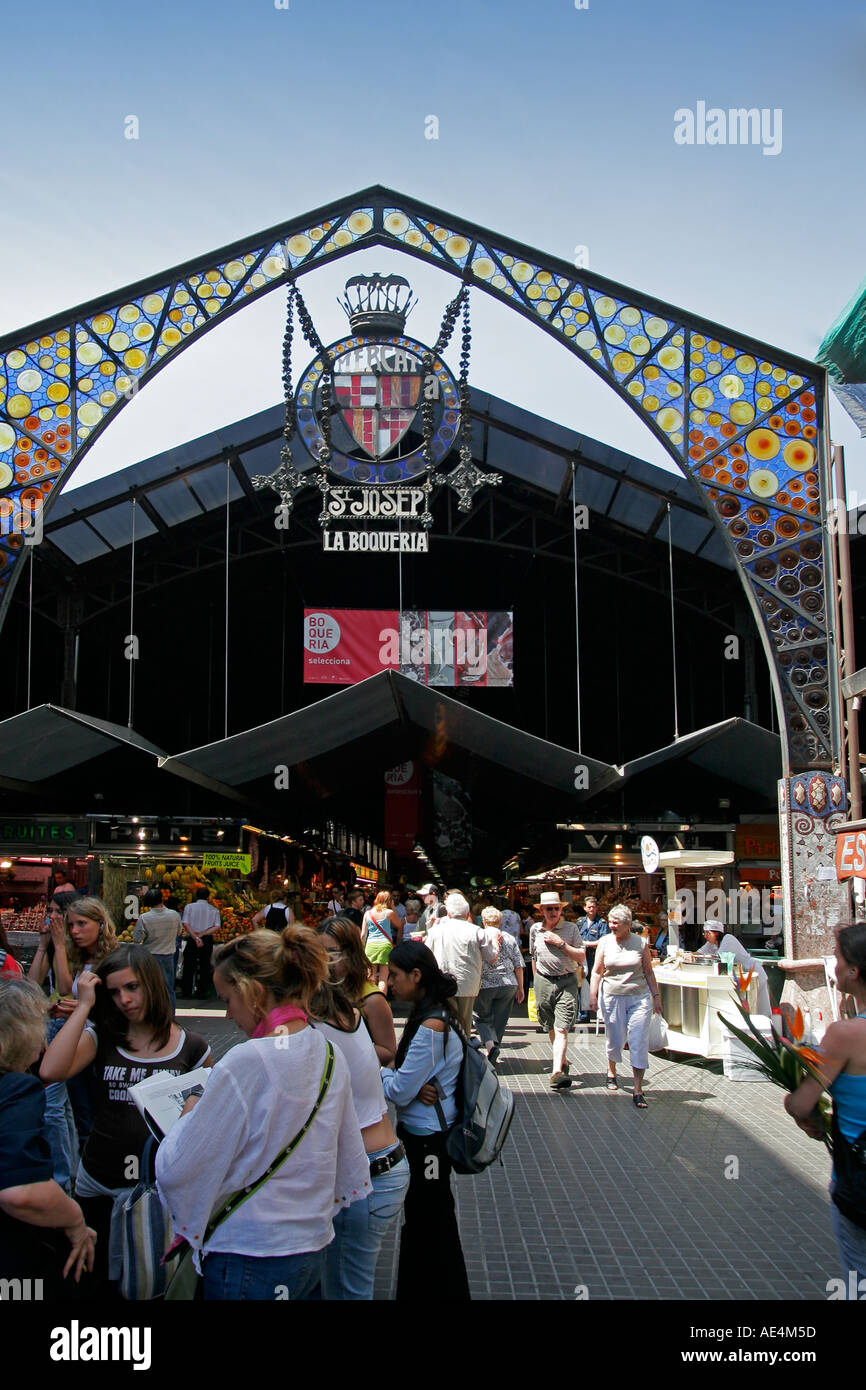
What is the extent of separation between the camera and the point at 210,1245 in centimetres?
293

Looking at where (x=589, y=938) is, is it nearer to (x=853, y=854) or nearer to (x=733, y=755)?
(x=733, y=755)

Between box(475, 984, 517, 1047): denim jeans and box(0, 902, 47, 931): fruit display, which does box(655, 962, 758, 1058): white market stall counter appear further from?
box(0, 902, 47, 931): fruit display

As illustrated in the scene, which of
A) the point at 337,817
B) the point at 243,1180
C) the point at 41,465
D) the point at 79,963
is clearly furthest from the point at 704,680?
the point at 243,1180

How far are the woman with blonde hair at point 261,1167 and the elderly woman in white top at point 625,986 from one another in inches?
269

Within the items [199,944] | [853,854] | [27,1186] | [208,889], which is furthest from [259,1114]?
[208,889]

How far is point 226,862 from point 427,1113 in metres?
15.3

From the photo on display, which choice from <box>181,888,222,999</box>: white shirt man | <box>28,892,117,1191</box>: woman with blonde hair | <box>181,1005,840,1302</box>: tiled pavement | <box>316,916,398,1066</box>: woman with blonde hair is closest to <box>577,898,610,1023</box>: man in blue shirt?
<box>181,1005,840,1302</box>: tiled pavement

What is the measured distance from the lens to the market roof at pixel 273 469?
2166cm

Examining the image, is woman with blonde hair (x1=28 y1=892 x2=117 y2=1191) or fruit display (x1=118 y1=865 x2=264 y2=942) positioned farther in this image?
fruit display (x1=118 y1=865 x2=264 y2=942)

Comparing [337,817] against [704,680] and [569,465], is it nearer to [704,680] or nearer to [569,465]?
[704,680]

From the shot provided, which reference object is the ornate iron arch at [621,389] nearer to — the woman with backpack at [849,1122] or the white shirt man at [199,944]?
the white shirt man at [199,944]

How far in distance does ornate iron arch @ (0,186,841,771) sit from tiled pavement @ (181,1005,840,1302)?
16.2 feet

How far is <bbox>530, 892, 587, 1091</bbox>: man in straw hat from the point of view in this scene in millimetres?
10109

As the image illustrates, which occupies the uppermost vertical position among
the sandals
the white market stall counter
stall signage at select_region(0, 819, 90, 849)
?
stall signage at select_region(0, 819, 90, 849)
